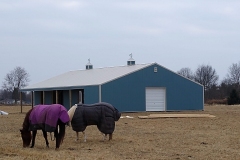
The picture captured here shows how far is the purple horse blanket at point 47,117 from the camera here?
14.9 meters

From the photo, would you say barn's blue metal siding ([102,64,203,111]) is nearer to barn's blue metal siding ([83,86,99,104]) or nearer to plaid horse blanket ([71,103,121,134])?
barn's blue metal siding ([83,86,99,104])

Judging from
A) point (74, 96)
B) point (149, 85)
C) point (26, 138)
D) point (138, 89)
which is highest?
point (149, 85)

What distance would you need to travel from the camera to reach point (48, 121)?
14922mm

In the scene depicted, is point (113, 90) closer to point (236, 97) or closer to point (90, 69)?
point (90, 69)

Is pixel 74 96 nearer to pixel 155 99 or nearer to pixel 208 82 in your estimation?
pixel 155 99

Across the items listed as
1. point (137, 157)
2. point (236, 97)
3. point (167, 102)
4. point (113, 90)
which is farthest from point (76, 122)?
point (236, 97)

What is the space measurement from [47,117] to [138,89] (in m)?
23.8

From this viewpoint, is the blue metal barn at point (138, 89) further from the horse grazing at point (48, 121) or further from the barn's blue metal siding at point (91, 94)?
the horse grazing at point (48, 121)

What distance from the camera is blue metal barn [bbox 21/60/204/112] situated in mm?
37531

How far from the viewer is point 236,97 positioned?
60.8 metres

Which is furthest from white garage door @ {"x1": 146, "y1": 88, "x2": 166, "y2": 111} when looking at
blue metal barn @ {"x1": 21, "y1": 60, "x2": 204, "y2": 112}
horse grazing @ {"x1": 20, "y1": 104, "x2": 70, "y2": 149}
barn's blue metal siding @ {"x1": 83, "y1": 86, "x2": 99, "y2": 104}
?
horse grazing @ {"x1": 20, "y1": 104, "x2": 70, "y2": 149}

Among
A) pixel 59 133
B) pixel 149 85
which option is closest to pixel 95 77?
pixel 149 85

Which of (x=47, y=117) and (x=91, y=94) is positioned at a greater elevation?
(x=91, y=94)

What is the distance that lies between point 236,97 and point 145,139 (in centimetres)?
4497
